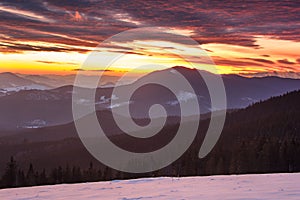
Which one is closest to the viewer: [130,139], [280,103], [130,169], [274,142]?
[274,142]

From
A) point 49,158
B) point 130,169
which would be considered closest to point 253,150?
point 130,169

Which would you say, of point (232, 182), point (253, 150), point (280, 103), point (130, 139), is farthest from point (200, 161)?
point (130, 139)

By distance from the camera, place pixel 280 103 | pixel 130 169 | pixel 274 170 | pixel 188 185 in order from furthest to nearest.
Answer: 1. pixel 280 103
2. pixel 130 169
3. pixel 274 170
4. pixel 188 185

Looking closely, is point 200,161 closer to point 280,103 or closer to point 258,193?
point 258,193

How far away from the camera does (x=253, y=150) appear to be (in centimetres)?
7038

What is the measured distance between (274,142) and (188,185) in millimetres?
54842

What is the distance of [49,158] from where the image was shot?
550ft

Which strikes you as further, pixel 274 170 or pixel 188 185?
pixel 274 170

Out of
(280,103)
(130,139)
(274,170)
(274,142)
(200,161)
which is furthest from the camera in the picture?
(130,139)

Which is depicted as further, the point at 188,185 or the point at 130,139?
the point at 130,139

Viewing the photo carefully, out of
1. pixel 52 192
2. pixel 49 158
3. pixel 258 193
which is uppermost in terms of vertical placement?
pixel 258 193

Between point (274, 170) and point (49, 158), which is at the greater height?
point (274, 170)

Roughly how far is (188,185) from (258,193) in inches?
175

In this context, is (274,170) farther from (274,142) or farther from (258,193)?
(258,193)
